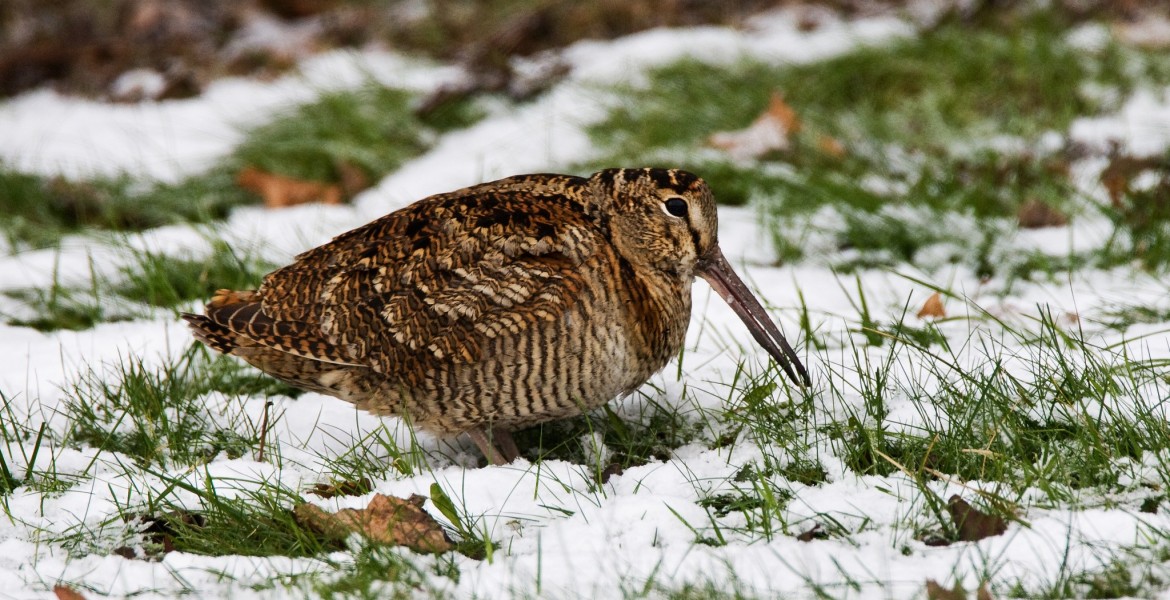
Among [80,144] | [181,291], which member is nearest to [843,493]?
[181,291]

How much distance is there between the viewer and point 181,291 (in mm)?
4348

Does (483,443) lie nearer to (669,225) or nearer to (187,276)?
(669,225)

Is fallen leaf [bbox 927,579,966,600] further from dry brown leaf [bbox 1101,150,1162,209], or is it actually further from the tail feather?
dry brown leaf [bbox 1101,150,1162,209]

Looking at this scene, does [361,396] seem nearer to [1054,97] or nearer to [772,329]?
[772,329]

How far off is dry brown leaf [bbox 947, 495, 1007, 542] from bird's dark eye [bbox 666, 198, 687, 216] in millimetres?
1095

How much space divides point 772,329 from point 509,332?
700 millimetres

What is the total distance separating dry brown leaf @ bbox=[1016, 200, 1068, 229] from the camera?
4555 mm

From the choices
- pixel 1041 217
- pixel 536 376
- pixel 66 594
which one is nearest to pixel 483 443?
pixel 536 376

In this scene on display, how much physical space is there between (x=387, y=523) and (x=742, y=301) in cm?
116

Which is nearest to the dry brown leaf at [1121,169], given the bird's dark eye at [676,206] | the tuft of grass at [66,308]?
the bird's dark eye at [676,206]

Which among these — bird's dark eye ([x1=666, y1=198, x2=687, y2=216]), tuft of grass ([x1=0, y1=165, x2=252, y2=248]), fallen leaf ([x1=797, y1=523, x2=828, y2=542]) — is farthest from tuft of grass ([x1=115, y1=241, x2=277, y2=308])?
fallen leaf ([x1=797, y1=523, x2=828, y2=542])

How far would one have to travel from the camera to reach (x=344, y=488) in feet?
9.86

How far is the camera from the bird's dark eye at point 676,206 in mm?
3229

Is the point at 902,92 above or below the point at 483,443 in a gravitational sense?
above
